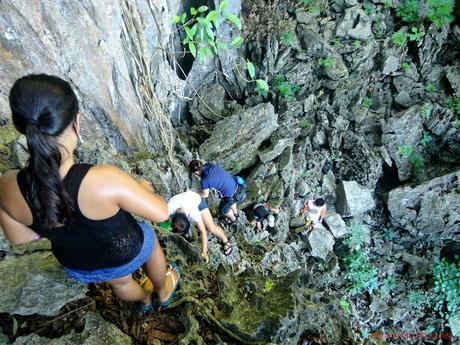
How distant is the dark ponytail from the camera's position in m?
1.41

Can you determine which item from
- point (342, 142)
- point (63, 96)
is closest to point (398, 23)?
point (342, 142)

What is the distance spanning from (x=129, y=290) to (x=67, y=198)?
1.16 metres

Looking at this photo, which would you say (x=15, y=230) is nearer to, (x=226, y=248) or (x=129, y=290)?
(x=129, y=290)

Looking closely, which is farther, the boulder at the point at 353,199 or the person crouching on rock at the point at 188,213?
the boulder at the point at 353,199

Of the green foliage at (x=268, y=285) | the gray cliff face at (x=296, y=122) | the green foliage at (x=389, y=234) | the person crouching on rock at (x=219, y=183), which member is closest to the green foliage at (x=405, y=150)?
the gray cliff face at (x=296, y=122)

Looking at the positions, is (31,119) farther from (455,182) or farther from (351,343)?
(455,182)

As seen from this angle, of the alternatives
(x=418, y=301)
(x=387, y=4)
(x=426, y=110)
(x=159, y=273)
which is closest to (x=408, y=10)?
(x=387, y=4)

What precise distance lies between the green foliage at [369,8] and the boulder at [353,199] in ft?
16.8

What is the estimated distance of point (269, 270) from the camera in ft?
19.4


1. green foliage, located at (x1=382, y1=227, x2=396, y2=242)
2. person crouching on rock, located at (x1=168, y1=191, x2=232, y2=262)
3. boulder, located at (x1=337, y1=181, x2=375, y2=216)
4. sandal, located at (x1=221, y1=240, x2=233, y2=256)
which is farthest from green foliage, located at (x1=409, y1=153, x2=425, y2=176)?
person crouching on rock, located at (x1=168, y1=191, x2=232, y2=262)

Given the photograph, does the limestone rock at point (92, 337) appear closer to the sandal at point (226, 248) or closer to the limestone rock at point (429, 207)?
the sandal at point (226, 248)

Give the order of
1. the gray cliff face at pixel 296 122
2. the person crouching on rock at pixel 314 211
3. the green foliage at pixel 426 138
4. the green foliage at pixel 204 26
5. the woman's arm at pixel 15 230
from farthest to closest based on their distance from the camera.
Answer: the green foliage at pixel 426 138 → the person crouching on rock at pixel 314 211 → the green foliage at pixel 204 26 → the gray cliff face at pixel 296 122 → the woman's arm at pixel 15 230

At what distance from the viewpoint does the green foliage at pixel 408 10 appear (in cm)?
959

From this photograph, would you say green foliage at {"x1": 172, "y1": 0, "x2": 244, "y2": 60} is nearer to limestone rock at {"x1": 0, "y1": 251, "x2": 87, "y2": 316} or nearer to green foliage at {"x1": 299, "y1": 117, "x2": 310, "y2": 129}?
green foliage at {"x1": 299, "y1": 117, "x2": 310, "y2": 129}
